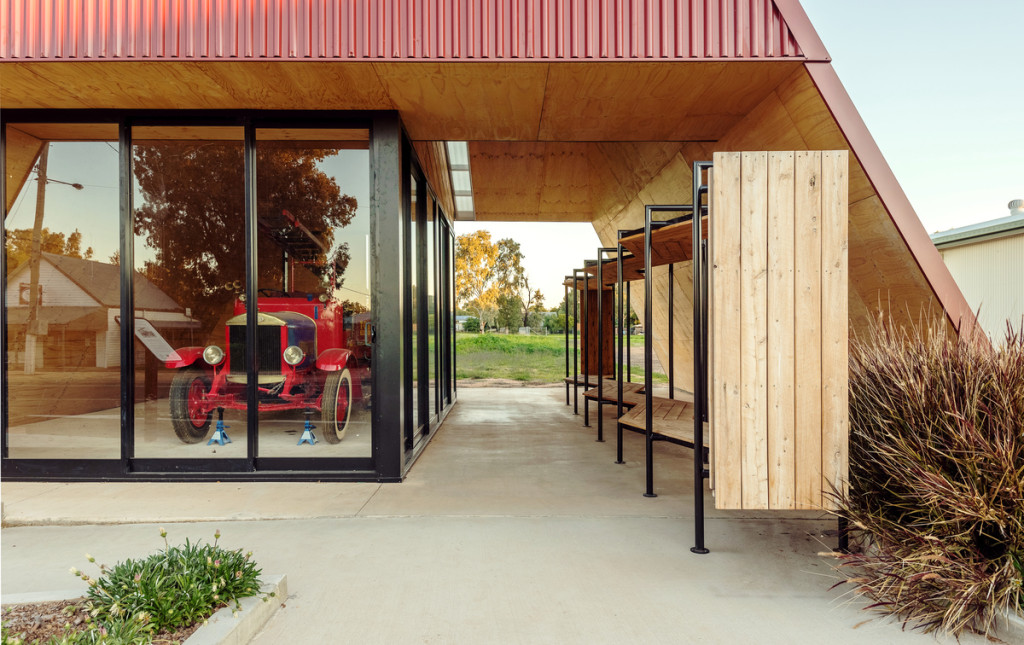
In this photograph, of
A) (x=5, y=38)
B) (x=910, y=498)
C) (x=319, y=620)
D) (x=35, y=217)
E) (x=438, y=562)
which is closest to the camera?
(x=319, y=620)

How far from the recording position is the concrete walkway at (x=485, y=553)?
216 centimetres

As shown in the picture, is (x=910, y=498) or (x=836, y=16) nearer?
(x=910, y=498)

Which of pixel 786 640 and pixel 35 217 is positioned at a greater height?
pixel 35 217

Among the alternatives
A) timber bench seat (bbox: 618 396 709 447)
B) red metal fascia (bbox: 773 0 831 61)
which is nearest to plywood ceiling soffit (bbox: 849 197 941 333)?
red metal fascia (bbox: 773 0 831 61)

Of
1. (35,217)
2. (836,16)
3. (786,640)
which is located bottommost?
(786,640)

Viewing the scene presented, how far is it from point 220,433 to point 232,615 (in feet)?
8.97

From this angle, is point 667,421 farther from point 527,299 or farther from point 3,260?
point 527,299

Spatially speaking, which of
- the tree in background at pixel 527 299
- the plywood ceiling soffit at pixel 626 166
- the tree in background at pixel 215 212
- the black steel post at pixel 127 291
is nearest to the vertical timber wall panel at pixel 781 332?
the plywood ceiling soffit at pixel 626 166

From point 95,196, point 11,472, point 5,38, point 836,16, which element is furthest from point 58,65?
point 836,16

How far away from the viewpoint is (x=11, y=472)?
13.6ft

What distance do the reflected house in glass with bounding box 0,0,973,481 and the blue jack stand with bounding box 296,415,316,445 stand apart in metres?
0.06

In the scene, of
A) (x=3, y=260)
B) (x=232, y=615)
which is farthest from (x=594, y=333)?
(x=232, y=615)

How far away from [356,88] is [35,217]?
2.90 m

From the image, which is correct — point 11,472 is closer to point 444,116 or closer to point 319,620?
point 319,620
